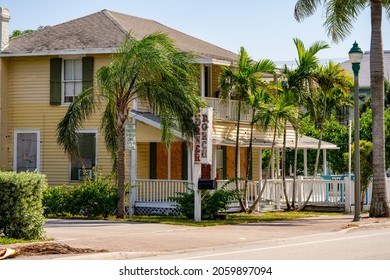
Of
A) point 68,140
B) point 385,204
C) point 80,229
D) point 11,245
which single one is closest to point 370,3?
point 385,204

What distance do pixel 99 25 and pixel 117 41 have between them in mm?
2595

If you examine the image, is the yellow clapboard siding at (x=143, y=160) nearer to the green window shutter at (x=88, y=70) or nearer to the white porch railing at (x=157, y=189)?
the white porch railing at (x=157, y=189)

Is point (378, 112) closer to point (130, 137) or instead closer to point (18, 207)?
point (130, 137)

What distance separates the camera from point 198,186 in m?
26.9

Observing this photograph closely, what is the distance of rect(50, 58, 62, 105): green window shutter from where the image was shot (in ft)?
109

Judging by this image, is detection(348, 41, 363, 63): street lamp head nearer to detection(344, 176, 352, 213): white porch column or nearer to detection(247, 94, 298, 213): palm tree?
detection(247, 94, 298, 213): palm tree

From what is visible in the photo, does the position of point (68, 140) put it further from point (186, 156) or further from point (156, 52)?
point (186, 156)

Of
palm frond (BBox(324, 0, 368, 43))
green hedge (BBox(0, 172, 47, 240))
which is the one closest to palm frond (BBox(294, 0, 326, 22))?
palm frond (BBox(324, 0, 368, 43))

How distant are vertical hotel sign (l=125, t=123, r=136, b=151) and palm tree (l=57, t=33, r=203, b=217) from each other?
88cm

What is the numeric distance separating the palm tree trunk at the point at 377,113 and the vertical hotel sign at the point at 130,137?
7.84m

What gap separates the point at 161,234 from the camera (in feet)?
71.9

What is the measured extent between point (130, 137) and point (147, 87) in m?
1.59

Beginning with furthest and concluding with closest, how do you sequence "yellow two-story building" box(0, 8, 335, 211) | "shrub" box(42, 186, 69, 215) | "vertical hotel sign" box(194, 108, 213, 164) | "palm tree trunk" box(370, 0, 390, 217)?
"yellow two-story building" box(0, 8, 335, 211), "shrub" box(42, 186, 69, 215), "palm tree trunk" box(370, 0, 390, 217), "vertical hotel sign" box(194, 108, 213, 164)

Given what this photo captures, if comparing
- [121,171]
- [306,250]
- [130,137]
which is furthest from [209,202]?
[306,250]
